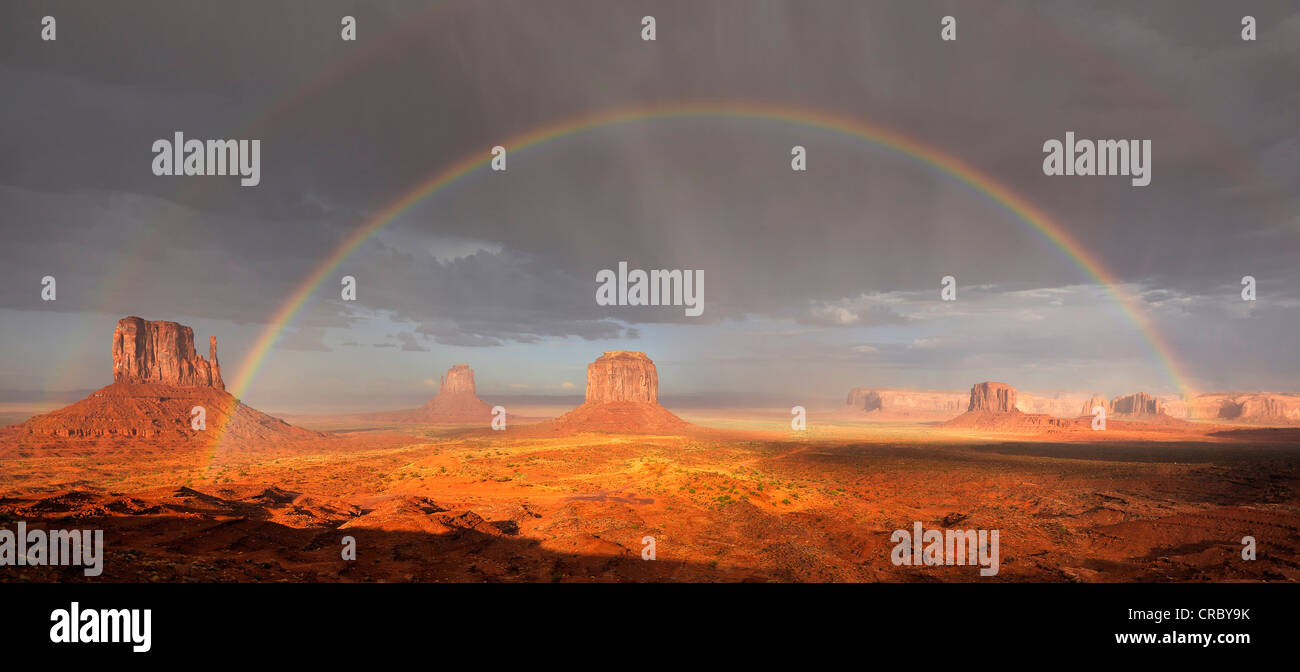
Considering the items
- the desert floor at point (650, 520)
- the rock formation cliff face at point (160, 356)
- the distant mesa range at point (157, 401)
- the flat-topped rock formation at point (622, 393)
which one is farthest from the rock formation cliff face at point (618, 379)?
the desert floor at point (650, 520)

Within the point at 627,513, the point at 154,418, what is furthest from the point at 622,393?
the point at 627,513

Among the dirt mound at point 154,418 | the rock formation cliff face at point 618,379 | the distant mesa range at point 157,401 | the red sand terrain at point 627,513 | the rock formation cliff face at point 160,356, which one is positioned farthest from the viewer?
the rock formation cliff face at point 618,379

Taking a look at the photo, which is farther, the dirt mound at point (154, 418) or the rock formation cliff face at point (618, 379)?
the rock formation cliff face at point (618, 379)

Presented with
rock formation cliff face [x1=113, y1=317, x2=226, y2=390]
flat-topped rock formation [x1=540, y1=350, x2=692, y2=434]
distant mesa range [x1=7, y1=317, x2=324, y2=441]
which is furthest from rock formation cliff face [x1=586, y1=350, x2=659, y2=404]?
rock formation cliff face [x1=113, y1=317, x2=226, y2=390]

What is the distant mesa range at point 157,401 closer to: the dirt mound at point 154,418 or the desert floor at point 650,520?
the dirt mound at point 154,418

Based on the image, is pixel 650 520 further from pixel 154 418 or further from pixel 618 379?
pixel 618 379
